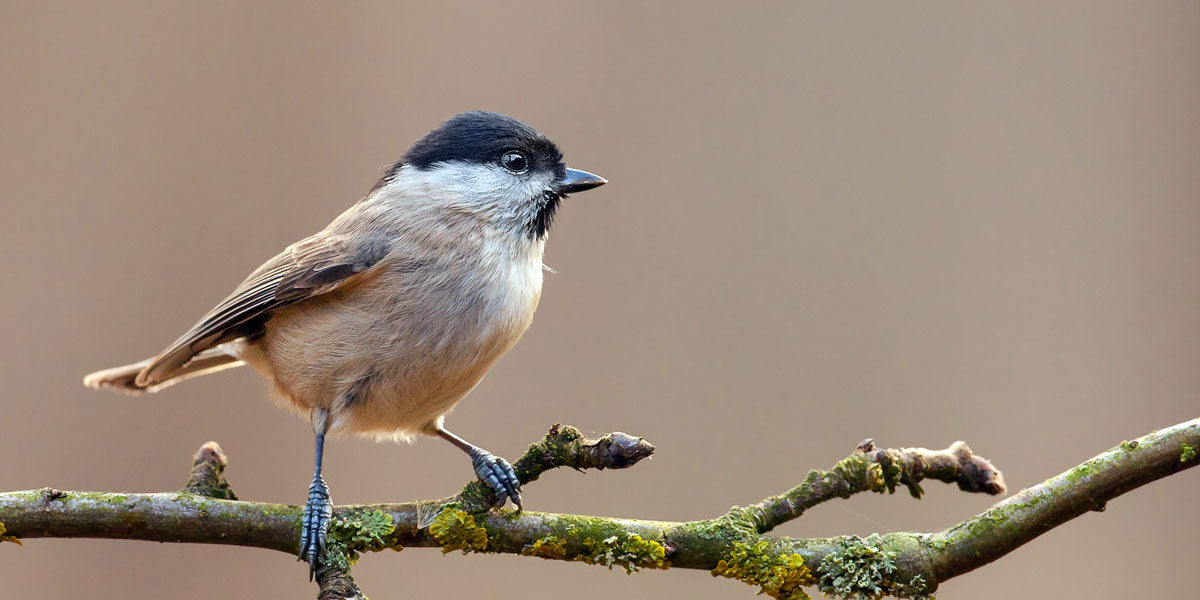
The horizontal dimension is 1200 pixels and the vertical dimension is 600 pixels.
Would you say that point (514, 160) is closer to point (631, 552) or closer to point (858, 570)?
point (631, 552)

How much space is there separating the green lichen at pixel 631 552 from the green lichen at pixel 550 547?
0.11ft

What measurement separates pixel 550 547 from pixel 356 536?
263 millimetres

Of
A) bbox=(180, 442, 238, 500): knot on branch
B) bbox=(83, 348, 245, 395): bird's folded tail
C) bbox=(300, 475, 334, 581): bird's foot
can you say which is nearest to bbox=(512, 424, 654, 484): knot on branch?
bbox=(300, 475, 334, 581): bird's foot

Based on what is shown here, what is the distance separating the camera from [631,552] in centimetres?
118

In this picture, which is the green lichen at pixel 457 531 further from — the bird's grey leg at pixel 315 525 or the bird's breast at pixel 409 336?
the bird's breast at pixel 409 336

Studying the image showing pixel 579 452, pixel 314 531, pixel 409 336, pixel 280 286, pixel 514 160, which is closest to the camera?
pixel 579 452

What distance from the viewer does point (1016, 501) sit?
111cm

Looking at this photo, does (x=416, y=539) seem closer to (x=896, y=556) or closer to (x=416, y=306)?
(x=416, y=306)

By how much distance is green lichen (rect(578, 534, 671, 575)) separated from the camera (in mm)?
1180

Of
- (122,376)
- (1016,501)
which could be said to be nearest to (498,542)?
(1016,501)

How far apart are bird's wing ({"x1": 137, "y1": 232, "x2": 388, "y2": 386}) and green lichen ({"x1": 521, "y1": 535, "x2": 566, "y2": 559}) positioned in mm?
579

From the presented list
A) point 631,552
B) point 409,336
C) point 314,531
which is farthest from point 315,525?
point 631,552

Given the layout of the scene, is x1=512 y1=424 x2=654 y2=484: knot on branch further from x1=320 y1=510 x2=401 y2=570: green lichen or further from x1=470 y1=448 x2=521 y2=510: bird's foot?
x1=320 y1=510 x2=401 y2=570: green lichen

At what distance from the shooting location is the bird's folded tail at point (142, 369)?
6.06 ft
